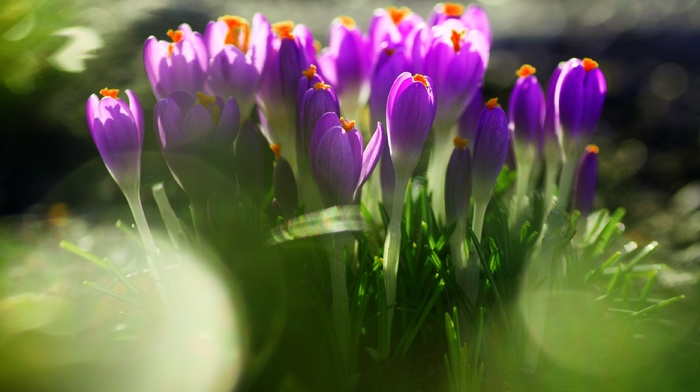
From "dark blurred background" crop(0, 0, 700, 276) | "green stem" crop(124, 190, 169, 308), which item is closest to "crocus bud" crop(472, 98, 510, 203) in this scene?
"green stem" crop(124, 190, 169, 308)

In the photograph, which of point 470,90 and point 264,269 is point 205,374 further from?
point 470,90

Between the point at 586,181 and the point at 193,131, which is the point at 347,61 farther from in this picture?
the point at 586,181

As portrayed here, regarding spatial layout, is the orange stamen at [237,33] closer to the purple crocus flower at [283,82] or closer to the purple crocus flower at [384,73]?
the purple crocus flower at [283,82]

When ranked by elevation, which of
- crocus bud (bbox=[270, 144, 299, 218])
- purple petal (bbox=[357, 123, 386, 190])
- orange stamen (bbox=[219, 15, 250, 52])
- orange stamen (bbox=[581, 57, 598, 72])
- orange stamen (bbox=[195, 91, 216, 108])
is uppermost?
orange stamen (bbox=[219, 15, 250, 52])

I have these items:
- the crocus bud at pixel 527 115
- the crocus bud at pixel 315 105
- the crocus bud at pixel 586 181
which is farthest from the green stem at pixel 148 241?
the crocus bud at pixel 586 181

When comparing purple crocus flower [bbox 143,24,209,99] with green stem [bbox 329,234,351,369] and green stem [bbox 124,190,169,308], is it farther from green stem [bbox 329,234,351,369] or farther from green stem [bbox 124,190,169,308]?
green stem [bbox 329,234,351,369]

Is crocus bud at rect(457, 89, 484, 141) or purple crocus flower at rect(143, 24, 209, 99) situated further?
crocus bud at rect(457, 89, 484, 141)

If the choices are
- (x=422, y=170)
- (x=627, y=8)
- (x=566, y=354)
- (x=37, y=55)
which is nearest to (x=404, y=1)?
(x=627, y=8)
